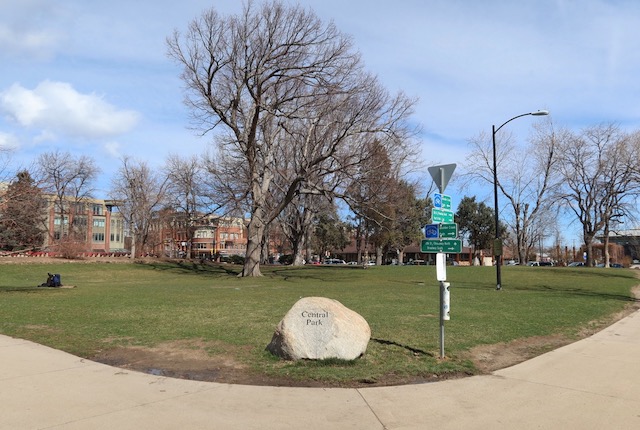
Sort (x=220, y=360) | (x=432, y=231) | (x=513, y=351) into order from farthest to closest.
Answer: (x=513, y=351), (x=432, y=231), (x=220, y=360)

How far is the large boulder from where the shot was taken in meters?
7.36

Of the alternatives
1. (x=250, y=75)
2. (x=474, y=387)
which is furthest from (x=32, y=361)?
(x=250, y=75)

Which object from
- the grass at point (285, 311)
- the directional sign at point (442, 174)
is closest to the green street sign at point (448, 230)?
the directional sign at point (442, 174)

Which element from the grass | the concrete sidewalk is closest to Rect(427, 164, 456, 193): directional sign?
the grass

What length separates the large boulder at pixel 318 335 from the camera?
24.1 ft

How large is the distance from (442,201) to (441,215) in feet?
0.83

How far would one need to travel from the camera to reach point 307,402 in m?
5.48

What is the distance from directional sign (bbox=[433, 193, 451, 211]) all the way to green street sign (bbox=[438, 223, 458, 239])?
329mm

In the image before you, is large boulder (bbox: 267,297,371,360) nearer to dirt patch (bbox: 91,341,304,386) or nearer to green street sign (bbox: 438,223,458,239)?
dirt patch (bbox: 91,341,304,386)

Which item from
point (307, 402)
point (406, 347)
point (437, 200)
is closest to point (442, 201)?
point (437, 200)

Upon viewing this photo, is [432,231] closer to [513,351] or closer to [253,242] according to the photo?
[513,351]

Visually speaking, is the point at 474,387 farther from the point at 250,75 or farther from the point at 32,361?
the point at 250,75

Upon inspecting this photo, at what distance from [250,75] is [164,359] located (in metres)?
22.8

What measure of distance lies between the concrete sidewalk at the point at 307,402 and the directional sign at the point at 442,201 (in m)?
2.75
